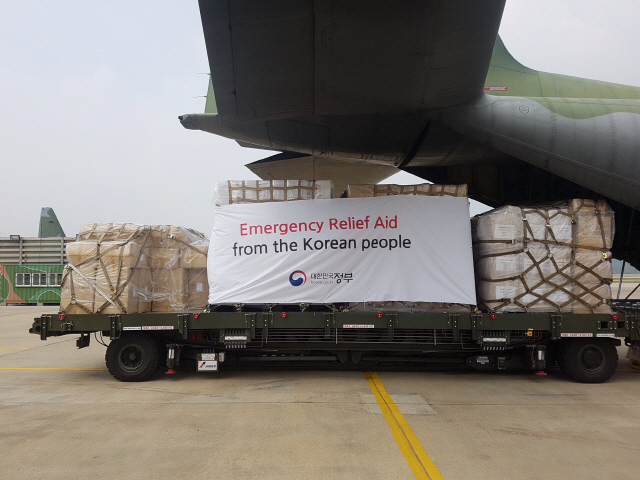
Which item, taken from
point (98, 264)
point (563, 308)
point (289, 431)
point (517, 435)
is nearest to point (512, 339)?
point (563, 308)

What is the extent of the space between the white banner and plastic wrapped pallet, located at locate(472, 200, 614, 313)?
0.46 m

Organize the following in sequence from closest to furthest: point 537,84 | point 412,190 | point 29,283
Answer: point 412,190 < point 537,84 < point 29,283

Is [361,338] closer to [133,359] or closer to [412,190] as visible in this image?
[412,190]

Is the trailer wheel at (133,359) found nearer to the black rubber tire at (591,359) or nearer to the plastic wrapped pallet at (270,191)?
the plastic wrapped pallet at (270,191)

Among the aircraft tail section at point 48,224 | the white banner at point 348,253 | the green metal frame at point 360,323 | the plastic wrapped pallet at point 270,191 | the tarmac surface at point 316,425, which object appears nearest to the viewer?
the tarmac surface at point 316,425

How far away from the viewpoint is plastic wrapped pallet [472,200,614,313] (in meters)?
6.57

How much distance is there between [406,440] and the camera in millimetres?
4520

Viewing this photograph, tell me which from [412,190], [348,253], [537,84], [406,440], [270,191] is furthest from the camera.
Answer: [537,84]

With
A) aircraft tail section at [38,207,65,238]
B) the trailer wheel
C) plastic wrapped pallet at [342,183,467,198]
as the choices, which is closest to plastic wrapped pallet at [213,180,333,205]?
plastic wrapped pallet at [342,183,467,198]

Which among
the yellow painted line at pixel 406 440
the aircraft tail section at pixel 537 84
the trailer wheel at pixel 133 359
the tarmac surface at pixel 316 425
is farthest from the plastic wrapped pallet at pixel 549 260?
the trailer wheel at pixel 133 359

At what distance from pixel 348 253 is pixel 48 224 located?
22.6 m

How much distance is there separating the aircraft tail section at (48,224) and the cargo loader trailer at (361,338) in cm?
1948

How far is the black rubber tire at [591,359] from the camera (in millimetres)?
6852

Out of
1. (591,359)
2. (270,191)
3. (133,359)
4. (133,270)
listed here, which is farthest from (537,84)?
(133,359)
